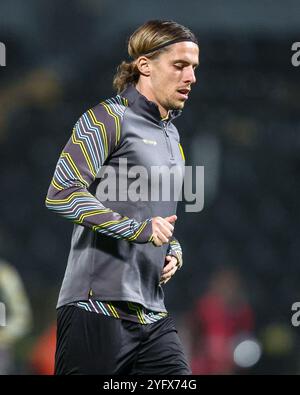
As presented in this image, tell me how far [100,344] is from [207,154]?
12.8 ft

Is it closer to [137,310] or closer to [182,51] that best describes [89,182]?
[137,310]

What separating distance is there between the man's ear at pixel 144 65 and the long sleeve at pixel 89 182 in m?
0.22

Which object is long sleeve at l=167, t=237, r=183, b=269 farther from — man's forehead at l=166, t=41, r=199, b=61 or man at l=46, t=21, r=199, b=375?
man's forehead at l=166, t=41, r=199, b=61

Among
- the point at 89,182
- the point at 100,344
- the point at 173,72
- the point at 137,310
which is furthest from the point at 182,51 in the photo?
the point at 100,344

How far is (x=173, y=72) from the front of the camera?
105 inches

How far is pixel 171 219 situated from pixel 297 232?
162 inches

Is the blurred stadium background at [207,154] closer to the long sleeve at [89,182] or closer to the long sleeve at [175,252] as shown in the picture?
the long sleeve at [175,252]

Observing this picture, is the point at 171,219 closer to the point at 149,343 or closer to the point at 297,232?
the point at 149,343

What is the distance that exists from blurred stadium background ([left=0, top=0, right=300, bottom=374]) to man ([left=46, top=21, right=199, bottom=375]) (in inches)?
112

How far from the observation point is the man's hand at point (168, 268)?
8.66 ft

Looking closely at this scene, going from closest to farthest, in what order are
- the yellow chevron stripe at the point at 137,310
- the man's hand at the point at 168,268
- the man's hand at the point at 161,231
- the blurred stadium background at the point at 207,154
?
the man's hand at the point at 161,231 → the yellow chevron stripe at the point at 137,310 → the man's hand at the point at 168,268 → the blurred stadium background at the point at 207,154

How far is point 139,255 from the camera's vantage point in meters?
2.55

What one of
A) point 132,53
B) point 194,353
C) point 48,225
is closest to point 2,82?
point 48,225

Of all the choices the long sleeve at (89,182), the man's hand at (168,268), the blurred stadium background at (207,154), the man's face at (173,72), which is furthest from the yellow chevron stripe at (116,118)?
the blurred stadium background at (207,154)
